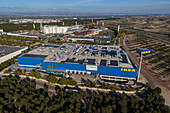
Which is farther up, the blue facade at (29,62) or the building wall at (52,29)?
the building wall at (52,29)

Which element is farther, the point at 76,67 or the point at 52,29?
the point at 52,29

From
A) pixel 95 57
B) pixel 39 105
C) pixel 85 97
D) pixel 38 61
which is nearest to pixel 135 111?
pixel 85 97

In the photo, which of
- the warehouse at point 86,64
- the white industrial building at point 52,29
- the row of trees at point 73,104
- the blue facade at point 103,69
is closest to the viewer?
the row of trees at point 73,104

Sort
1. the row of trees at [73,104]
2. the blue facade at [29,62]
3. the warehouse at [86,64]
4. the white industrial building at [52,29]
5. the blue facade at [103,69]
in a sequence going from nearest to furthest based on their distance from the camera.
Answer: the row of trees at [73,104] < the blue facade at [103,69] < the warehouse at [86,64] < the blue facade at [29,62] < the white industrial building at [52,29]

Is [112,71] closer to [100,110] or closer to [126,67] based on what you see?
[126,67]

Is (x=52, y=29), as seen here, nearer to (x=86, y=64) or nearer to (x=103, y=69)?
(x=86, y=64)

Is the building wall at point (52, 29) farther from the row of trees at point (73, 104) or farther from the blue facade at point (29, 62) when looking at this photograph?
the row of trees at point (73, 104)

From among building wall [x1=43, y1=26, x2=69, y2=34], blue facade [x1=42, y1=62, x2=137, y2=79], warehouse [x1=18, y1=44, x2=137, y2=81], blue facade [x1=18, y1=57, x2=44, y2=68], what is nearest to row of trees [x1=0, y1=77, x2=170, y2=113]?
blue facade [x1=42, y1=62, x2=137, y2=79]

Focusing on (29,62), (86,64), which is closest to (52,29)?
(29,62)

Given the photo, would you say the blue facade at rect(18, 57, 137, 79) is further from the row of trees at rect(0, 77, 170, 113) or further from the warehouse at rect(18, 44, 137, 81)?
the row of trees at rect(0, 77, 170, 113)

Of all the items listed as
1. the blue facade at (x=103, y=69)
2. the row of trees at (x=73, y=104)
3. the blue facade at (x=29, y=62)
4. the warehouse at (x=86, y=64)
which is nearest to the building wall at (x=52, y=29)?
the warehouse at (x=86, y=64)

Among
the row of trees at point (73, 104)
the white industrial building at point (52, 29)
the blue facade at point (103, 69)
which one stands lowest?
the row of trees at point (73, 104)

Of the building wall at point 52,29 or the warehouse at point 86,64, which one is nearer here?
the warehouse at point 86,64
